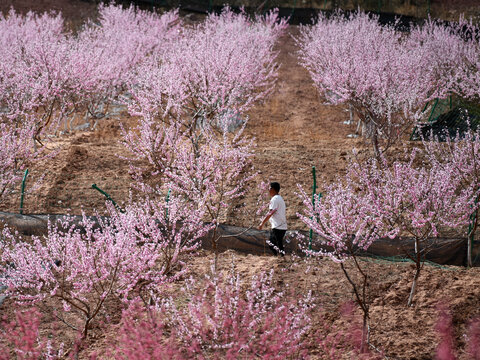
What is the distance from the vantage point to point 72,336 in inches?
277

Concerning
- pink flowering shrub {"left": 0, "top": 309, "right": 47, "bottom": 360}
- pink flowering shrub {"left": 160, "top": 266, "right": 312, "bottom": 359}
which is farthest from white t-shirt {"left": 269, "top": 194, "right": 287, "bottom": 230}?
pink flowering shrub {"left": 0, "top": 309, "right": 47, "bottom": 360}

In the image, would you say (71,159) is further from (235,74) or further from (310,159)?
(310,159)

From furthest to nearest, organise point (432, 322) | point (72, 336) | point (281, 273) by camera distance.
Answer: point (281, 273) < point (72, 336) < point (432, 322)

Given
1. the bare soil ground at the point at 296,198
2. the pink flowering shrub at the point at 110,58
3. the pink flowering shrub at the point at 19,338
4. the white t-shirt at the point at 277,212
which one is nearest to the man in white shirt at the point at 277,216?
the white t-shirt at the point at 277,212

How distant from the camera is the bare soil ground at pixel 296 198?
6656 millimetres

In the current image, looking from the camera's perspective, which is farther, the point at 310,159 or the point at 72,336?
the point at 310,159

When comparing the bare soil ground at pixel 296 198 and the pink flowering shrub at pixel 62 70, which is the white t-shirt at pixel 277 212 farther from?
the pink flowering shrub at pixel 62 70

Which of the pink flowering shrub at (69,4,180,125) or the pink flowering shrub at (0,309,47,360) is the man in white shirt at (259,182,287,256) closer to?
the pink flowering shrub at (0,309,47,360)

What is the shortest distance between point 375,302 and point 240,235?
2734mm

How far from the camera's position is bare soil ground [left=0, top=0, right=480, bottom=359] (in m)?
6.66

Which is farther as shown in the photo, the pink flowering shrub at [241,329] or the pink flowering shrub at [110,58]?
the pink flowering shrub at [110,58]

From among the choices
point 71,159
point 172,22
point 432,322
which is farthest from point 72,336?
point 172,22

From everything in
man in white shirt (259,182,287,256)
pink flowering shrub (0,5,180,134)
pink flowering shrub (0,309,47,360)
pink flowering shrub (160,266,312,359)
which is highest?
pink flowering shrub (0,5,180,134)

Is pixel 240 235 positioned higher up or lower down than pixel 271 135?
lower down
